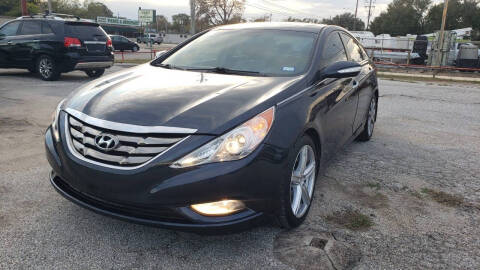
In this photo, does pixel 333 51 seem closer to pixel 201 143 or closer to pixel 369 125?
pixel 369 125

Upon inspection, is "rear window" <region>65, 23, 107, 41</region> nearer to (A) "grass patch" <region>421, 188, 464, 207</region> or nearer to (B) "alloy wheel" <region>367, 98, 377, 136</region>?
(B) "alloy wheel" <region>367, 98, 377, 136</region>

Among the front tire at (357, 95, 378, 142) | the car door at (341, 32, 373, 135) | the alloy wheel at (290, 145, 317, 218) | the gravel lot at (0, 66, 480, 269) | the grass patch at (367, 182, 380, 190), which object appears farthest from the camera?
the front tire at (357, 95, 378, 142)

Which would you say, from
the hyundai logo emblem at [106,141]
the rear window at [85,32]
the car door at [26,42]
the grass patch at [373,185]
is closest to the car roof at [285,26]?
the grass patch at [373,185]

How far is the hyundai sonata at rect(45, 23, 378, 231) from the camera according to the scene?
2.14m

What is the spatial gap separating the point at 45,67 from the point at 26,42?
929 millimetres

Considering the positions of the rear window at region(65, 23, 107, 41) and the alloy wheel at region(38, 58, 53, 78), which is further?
the alloy wheel at region(38, 58, 53, 78)

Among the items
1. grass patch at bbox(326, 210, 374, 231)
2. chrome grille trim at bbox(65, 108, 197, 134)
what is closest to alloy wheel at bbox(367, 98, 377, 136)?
grass patch at bbox(326, 210, 374, 231)

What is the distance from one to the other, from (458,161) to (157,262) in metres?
3.83

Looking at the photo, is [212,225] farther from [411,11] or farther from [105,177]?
[411,11]

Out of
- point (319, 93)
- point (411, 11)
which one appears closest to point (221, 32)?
point (319, 93)

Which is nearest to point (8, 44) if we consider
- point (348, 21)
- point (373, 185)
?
point (373, 185)

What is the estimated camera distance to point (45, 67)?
10.2m

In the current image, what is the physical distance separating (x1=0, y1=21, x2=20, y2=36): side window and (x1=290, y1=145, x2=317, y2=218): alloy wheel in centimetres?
1058

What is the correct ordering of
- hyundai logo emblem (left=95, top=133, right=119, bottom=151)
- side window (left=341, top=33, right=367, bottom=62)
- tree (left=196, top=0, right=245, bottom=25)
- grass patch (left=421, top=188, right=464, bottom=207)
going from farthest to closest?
tree (left=196, top=0, right=245, bottom=25), side window (left=341, top=33, right=367, bottom=62), grass patch (left=421, top=188, right=464, bottom=207), hyundai logo emblem (left=95, top=133, right=119, bottom=151)
